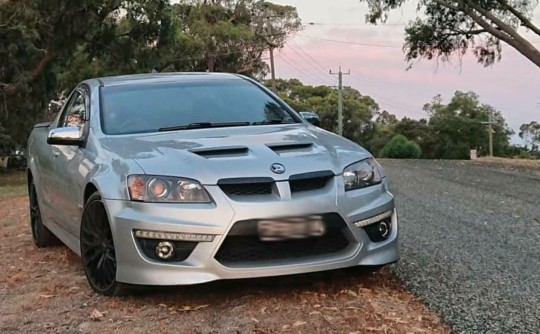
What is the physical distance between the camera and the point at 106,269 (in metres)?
4.56

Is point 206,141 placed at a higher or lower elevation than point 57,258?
higher

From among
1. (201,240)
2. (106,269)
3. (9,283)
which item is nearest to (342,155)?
(201,240)

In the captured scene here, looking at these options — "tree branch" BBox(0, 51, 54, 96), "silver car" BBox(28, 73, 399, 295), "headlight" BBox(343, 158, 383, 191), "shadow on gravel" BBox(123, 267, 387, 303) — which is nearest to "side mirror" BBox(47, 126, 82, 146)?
"silver car" BBox(28, 73, 399, 295)

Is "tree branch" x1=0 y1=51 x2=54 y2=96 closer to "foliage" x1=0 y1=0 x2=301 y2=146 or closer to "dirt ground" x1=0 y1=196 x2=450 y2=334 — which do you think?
→ "foliage" x1=0 y1=0 x2=301 y2=146

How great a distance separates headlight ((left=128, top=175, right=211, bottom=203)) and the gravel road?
152 cm

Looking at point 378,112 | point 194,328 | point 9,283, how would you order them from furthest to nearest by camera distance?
1. point 378,112
2. point 9,283
3. point 194,328

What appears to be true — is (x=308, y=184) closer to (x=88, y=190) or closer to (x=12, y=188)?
(x=88, y=190)

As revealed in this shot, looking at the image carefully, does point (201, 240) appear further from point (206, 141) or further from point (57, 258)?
point (57, 258)

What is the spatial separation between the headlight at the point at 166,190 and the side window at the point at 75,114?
134 centimetres

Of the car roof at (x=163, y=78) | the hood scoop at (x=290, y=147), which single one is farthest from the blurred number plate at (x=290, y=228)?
the car roof at (x=163, y=78)

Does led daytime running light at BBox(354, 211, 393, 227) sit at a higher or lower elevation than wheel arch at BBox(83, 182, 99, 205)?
lower

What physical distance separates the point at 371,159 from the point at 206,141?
1.11m

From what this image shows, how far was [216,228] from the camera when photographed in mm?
4031

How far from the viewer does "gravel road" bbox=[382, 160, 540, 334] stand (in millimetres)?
3984
